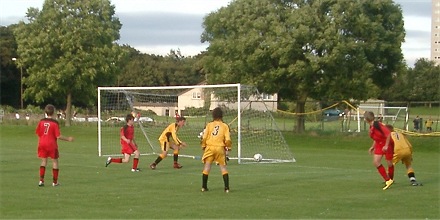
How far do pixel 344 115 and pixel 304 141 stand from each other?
6.05 meters

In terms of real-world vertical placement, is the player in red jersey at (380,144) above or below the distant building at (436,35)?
below

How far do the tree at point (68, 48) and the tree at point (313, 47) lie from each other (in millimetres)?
13176

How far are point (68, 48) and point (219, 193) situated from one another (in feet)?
140

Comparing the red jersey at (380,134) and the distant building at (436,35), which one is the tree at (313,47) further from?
the distant building at (436,35)

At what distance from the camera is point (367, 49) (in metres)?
45.3

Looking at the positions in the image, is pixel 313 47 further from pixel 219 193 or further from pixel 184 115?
pixel 219 193

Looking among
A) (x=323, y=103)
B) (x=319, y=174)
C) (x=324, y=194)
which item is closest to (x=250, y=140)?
(x=323, y=103)

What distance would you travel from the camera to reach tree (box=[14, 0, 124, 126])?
57000 mm

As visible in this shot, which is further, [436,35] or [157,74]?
[436,35]

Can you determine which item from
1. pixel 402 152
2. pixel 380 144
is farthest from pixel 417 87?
pixel 380 144

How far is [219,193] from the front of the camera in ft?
54.0

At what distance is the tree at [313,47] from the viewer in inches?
1741

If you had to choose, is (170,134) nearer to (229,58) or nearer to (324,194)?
(324,194)

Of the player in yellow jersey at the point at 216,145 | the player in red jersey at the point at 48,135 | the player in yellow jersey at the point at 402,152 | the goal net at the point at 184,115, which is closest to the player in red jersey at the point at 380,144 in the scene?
the player in yellow jersey at the point at 402,152
